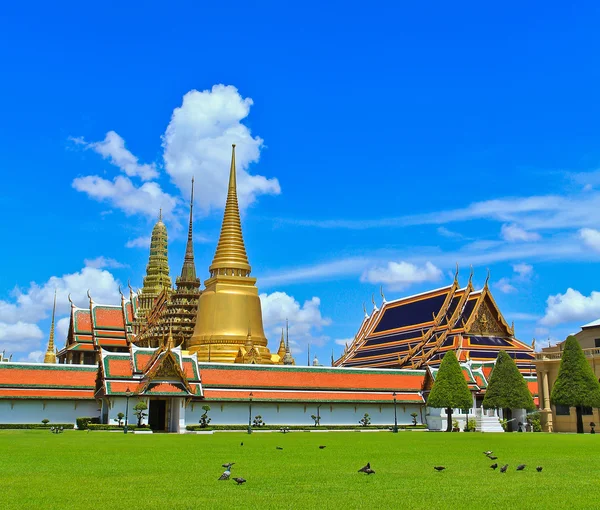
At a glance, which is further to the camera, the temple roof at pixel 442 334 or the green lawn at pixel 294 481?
the temple roof at pixel 442 334

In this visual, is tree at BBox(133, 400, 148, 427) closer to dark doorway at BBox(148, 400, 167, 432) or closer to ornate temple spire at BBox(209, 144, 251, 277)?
dark doorway at BBox(148, 400, 167, 432)

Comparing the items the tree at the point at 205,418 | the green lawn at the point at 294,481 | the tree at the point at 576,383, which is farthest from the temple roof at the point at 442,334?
the green lawn at the point at 294,481

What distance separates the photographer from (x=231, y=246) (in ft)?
219

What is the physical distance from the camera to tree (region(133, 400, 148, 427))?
40.8 metres

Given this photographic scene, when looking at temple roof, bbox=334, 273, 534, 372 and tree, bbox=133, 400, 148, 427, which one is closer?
tree, bbox=133, 400, 148, 427

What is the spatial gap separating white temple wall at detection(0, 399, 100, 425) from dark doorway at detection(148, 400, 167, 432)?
389cm

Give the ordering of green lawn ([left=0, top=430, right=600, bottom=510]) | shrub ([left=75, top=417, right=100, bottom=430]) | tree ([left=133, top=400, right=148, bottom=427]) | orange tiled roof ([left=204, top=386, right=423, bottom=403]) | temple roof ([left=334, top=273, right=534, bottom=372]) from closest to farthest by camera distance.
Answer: green lawn ([left=0, top=430, right=600, bottom=510])
tree ([left=133, top=400, right=148, bottom=427])
shrub ([left=75, top=417, right=100, bottom=430])
orange tiled roof ([left=204, top=386, right=423, bottom=403])
temple roof ([left=334, top=273, right=534, bottom=372])

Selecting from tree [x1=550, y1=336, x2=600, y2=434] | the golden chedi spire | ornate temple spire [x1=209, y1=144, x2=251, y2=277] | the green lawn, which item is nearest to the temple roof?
the golden chedi spire

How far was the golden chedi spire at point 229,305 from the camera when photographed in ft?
205

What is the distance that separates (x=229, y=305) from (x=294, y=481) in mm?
50660

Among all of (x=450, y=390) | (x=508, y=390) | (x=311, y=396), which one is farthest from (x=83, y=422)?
(x=508, y=390)

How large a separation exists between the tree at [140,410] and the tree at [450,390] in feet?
57.0

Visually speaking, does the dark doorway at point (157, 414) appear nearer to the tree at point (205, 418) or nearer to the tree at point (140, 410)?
the tree at point (140, 410)

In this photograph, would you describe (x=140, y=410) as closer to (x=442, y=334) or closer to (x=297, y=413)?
(x=297, y=413)
